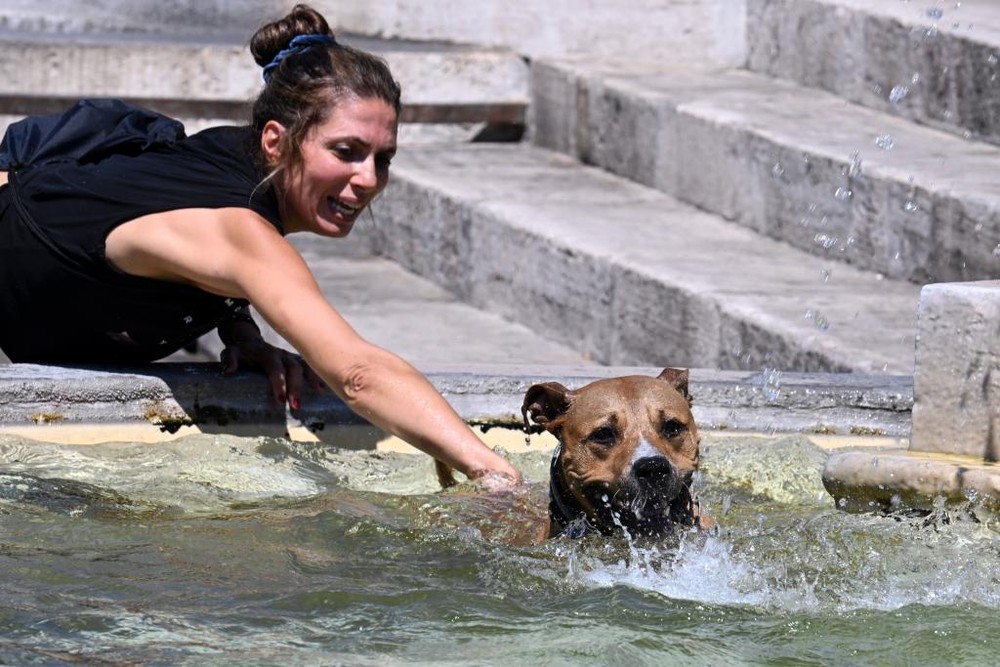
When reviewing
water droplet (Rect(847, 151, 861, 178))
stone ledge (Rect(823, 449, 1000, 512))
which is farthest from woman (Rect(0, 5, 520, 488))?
water droplet (Rect(847, 151, 861, 178))

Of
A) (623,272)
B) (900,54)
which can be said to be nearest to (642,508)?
(623,272)

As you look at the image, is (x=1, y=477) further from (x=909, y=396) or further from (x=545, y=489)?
(x=909, y=396)

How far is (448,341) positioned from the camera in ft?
23.2

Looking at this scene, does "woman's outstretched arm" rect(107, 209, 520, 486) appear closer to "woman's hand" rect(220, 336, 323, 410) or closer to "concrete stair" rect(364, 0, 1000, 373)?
"woman's hand" rect(220, 336, 323, 410)

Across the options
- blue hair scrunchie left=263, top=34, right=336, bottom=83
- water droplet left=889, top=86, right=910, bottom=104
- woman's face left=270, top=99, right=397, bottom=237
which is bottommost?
water droplet left=889, top=86, right=910, bottom=104

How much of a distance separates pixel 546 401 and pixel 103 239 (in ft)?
4.20

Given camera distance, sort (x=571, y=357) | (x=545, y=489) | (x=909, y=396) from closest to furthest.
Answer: (x=545, y=489) < (x=909, y=396) < (x=571, y=357)

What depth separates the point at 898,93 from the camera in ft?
24.4

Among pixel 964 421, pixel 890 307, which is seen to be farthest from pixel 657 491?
pixel 890 307

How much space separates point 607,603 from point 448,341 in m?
3.67

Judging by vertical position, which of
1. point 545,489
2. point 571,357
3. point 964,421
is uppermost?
point 964,421

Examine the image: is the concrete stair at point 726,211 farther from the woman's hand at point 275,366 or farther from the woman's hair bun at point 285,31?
the woman's hair bun at point 285,31

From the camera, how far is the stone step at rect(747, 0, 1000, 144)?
22.5 ft

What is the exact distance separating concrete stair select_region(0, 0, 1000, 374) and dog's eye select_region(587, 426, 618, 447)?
1742 millimetres
